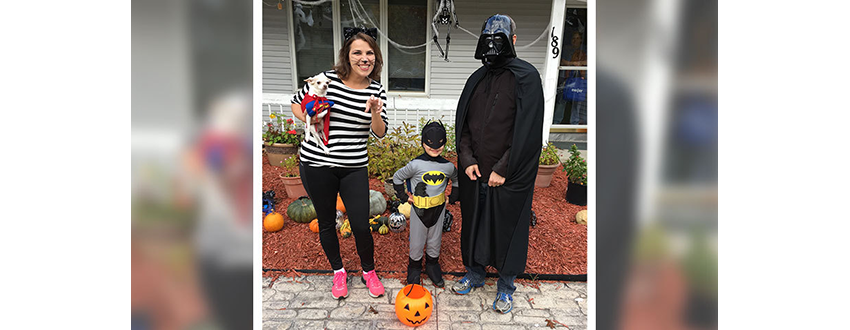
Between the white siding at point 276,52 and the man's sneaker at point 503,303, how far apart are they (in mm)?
5378

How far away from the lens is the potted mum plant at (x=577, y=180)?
501 centimetres

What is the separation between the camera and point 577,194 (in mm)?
5082

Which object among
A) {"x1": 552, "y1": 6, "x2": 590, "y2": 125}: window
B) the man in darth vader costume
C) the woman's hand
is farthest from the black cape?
{"x1": 552, "y1": 6, "x2": 590, "y2": 125}: window

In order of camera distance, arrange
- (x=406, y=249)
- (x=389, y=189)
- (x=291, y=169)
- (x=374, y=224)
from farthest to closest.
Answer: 1. (x=291, y=169)
2. (x=389, y=189)
3. (x=374, y=224)
4. (x=406, y=249)

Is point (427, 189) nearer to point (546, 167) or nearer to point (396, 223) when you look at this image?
point (396, 223)

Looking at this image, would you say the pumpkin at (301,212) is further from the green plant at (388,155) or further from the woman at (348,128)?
the woman at (348,128)
